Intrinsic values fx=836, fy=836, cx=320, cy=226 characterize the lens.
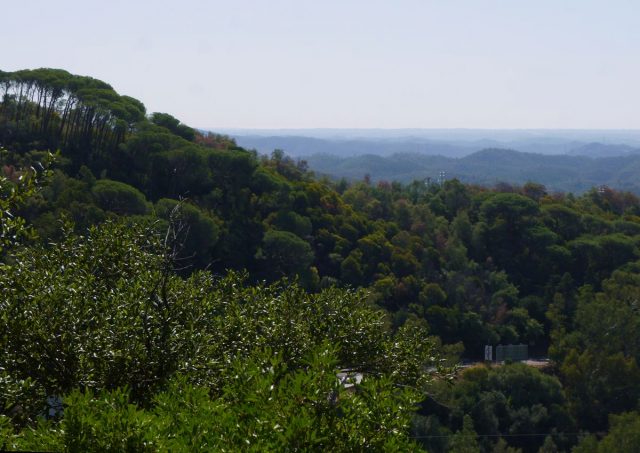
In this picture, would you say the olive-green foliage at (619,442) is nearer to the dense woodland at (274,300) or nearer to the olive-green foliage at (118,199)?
the dense woodland at (274,300)

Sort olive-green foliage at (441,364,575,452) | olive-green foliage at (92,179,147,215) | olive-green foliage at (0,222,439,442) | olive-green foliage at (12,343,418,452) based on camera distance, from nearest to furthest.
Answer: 1. olive-green foliage at (12,343,418,452)
2. olive-green foliage at (0,222,439,442)
3. olive-green foliage at (92,179,147,215)
4. olive-green foliage at (441,364,575,452)

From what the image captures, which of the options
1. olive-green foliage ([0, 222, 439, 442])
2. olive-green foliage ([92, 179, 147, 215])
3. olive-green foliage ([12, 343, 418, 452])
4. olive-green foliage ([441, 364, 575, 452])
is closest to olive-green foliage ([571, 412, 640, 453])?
olive-green foliage ([441, 364, 575, 452])

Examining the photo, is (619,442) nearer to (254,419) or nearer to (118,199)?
(118,199)

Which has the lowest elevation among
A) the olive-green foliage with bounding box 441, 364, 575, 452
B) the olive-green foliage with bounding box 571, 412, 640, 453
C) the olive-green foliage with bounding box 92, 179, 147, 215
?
the olive-green foliage with bounding box 441, 364, 575, 452

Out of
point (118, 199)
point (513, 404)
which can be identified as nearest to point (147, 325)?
point (118, 199)

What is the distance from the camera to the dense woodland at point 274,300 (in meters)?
4.83

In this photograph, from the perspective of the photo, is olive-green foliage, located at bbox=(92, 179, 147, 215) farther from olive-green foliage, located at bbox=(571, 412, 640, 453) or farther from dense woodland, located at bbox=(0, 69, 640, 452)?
olive-green foliage, located at bbox=(571, 412, 640, 453)

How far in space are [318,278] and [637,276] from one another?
15237mm

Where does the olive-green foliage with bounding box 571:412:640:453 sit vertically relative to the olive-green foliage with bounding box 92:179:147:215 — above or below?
below

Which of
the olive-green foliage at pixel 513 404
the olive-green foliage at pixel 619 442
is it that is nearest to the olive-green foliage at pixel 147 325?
the olive-green foliage at pixel 619 442

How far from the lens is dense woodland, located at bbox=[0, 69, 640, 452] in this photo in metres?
4.83

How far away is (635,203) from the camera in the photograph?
55281 millimetres

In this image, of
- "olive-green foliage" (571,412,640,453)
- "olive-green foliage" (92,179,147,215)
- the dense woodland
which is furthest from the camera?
"olive-green foliage" (92,179,147,215)

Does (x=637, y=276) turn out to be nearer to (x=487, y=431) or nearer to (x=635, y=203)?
(x=487, y=431)
